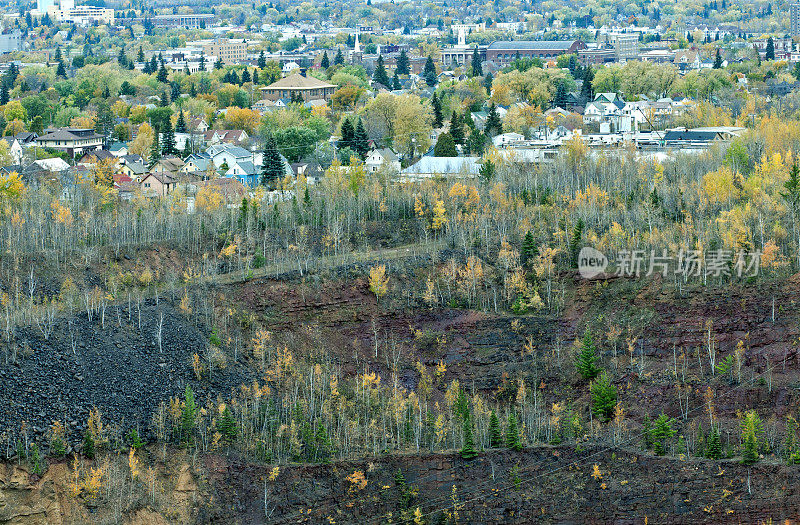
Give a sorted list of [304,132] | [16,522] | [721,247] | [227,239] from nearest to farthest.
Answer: [16,522], [721,247], [227,239], [304,132]

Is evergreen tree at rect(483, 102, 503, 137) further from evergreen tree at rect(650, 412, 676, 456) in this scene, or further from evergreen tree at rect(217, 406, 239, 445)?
evergreen tree at rect(217, 406, 239, 445)

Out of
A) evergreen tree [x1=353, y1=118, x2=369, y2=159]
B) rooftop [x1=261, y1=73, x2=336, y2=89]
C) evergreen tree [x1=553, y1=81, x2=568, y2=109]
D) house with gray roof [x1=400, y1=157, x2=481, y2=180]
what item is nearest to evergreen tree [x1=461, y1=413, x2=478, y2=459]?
house with gray roof [x1=400, y1=157, x2=481, y2=180]

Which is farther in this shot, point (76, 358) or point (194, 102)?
point (194, 102)

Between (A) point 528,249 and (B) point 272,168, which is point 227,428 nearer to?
(A) point 528,249

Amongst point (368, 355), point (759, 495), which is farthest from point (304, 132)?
point (759, 495)

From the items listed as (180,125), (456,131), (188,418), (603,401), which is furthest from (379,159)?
(188,418)

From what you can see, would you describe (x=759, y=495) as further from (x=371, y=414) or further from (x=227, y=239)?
(x=227, y=239)

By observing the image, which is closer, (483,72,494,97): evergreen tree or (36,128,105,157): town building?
(36,128,105,157): town building

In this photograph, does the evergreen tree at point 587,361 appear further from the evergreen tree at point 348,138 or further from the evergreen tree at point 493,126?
the evergreen tree at point 493,126
